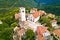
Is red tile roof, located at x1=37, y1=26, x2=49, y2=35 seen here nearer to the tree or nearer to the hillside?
the tree

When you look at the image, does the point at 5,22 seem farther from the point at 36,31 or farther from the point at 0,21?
the point at 36,31

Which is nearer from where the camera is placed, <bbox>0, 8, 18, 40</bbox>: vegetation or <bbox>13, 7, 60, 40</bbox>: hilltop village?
<bbox>13, 7, 60, 40</bbox>: hilltop village

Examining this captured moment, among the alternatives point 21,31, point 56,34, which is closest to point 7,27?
point 21,31

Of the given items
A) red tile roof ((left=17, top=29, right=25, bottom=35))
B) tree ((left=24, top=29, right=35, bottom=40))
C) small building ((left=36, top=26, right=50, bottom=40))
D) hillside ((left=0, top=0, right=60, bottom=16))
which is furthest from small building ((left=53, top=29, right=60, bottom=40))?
hillside ((left=0, top=0, right=60, bottom=16))

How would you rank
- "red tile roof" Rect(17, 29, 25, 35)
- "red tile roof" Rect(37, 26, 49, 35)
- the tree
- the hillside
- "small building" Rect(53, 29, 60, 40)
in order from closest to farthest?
the tree, "small building" Rect(53, 29, 60, 40), "red tile roof" Rect(37, 26, 49, 35), "red tile roof" Rect(17, 29, 25, 35), the hillside

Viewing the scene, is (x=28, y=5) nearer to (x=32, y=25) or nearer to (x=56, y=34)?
(x=32, y=25)

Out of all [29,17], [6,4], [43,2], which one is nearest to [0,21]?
[29,17]

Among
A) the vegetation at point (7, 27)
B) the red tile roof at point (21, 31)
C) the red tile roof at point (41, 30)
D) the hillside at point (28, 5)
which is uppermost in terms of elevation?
the red tile roof at point (41, 30)

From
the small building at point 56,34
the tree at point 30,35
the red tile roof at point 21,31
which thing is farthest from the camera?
the red tile roof at point 21,31

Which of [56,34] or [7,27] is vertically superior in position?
[56,34]

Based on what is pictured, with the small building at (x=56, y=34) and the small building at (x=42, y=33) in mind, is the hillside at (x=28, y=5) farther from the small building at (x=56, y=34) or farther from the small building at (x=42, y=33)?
the small building at (x=42, y=33)

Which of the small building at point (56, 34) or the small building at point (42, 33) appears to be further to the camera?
the small building at point (56, 34)

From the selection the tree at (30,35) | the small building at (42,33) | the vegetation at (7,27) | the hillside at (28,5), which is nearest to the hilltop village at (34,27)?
the small building at (42,33)
